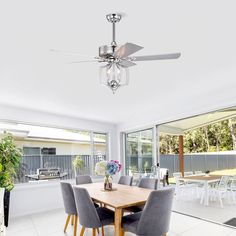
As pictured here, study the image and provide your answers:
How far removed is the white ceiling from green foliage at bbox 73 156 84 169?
2222 mm

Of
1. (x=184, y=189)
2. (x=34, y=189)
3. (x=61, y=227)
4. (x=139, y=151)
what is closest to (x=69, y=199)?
(x=61, y=227)

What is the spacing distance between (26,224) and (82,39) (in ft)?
11.5

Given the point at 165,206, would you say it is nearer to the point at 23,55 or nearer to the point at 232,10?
the point at 232,10

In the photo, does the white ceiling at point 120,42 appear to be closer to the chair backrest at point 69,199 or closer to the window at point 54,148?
the window at point 54,148

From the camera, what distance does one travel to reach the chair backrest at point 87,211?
8.57 feet

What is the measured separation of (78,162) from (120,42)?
434 centimetres

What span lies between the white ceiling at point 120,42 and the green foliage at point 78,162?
7.29ft

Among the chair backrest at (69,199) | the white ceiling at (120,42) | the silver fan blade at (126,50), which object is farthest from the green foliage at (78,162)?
the silver fan blade at (126,50)

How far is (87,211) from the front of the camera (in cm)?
263

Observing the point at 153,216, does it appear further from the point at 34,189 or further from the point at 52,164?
the point at 52,164

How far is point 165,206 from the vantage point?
97.1 inches

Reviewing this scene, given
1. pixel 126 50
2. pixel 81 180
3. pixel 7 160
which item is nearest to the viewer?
pixel 126 50

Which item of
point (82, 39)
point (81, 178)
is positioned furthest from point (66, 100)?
point (82, 39)

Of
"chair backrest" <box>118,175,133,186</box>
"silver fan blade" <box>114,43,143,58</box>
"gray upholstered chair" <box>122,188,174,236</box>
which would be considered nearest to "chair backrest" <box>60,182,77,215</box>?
"gray upholstered chair" <box>122,188,174,236</box>
